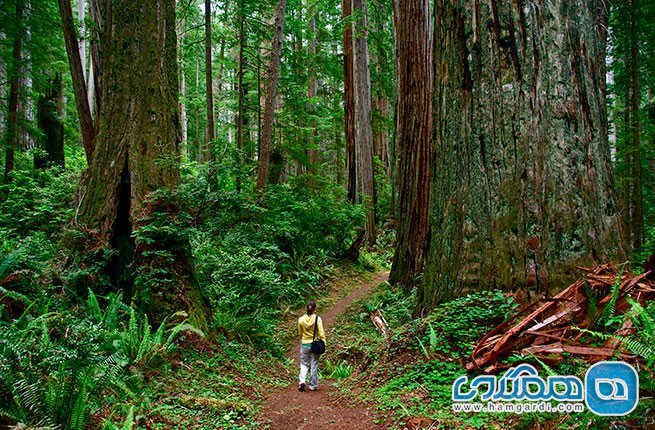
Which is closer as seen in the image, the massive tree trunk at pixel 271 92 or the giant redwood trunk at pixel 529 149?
the giant redwood trunk at pixel 529 149

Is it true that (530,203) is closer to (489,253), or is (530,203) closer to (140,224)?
(489,253)

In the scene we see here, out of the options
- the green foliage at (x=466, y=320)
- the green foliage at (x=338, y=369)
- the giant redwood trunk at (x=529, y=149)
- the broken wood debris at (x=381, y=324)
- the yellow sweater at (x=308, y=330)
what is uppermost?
the giant redwood trunk at (x=529, y=149)

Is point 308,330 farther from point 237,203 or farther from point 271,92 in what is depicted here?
point 271,92

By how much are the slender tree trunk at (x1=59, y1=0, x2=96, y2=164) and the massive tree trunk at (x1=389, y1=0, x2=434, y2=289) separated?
18.1ft

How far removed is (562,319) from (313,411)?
2529 mm

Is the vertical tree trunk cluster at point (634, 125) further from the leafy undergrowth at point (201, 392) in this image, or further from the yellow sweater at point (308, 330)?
the leafy undergrowth at point (201, 392)

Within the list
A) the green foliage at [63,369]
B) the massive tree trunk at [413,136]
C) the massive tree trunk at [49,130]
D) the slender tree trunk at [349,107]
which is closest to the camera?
the green foliage at [63,369]

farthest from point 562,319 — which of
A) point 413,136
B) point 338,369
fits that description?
point 413,136

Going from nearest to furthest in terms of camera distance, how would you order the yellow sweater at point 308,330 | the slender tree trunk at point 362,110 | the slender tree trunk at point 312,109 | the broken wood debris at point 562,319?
the broken wood debris at point 562,319 < the yellow sweater at point 308,330 < the slender tree trunk at point 362,110 < the slender tree trunk at point 312,109

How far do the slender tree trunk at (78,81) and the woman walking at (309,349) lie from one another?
163 inches

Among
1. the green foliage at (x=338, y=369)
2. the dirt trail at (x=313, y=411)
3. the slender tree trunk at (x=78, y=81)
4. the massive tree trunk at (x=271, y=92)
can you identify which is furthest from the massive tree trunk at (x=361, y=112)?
the dirt trail at (x=313, y=411)

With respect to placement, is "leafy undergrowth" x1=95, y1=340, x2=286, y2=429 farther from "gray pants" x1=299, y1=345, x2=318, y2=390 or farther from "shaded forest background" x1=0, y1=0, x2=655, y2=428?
"gray pants" x1=299, y1=345, x2=318, y2=390

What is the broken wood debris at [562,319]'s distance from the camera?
9.31ft

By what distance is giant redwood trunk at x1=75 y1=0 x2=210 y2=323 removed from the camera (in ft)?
18.0
